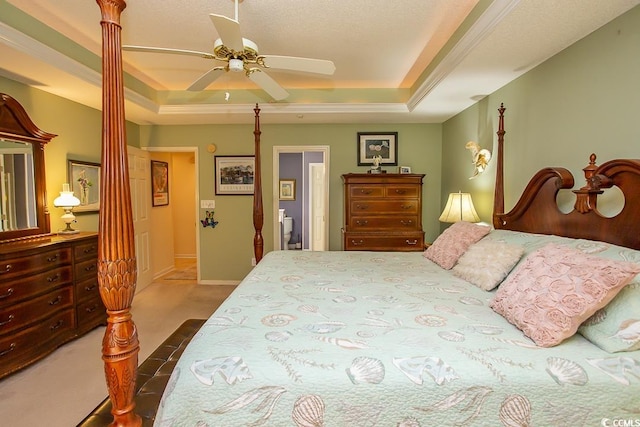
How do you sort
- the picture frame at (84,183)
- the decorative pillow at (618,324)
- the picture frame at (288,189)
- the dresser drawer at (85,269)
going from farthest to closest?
1. the picture frame at (288,189)
2. the picture frame at (84,183)
3. the dresser drawer at (85,269)
4. the decorative pillow at (618,324)

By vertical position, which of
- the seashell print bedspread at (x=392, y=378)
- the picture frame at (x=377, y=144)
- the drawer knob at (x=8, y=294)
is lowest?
the drawer knob at (x=8, y=294)

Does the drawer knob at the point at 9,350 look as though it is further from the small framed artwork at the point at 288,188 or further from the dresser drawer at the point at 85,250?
the small framed artwork at the point at 288,188

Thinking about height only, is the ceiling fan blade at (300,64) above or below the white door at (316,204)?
above

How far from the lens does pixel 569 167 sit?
2125 mm

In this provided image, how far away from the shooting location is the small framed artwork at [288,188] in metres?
7.12

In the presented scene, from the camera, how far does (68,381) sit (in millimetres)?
2285

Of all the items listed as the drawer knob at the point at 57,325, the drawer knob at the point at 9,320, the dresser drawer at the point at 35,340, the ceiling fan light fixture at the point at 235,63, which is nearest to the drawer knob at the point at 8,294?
the drawer knob at the point at 9,320

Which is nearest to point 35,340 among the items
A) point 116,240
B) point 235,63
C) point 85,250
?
point 85,250

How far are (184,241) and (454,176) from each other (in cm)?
509

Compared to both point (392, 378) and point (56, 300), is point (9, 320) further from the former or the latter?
point (392, 378)

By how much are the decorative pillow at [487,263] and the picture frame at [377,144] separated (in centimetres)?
255

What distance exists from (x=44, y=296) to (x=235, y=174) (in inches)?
102

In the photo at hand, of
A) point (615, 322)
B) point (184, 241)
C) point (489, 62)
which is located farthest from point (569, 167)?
point (184, 241)

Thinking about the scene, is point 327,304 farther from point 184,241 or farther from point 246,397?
point 184,241
